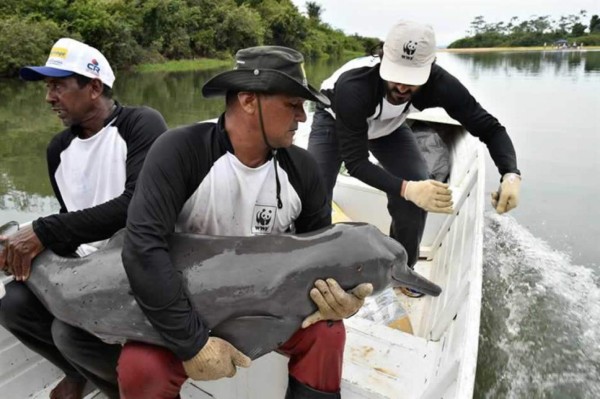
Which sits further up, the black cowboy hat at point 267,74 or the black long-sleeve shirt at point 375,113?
the black cowboy hat at point 267,74

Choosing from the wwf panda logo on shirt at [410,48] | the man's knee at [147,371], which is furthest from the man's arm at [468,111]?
the man's knee at [147,371]

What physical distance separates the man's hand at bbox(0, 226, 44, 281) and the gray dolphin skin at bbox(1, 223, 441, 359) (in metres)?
0.25

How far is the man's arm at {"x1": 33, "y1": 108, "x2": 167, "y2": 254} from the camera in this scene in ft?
7.87

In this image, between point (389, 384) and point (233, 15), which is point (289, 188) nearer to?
point (389, 384)

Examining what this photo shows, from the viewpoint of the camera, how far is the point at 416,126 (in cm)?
700

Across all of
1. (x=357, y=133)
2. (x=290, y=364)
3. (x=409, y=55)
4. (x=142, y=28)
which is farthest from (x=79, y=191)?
(x=142, y=28)

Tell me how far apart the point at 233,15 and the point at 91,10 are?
17194mm

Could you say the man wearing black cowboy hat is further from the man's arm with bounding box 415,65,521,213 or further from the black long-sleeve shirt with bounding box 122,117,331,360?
the man's arm with bounding box 415,65,521,213

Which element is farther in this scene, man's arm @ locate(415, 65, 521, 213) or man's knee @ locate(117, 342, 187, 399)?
man's arm @ locate(415, 65, 521, 213)

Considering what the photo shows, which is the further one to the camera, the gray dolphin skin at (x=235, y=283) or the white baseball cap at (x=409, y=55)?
the white baseball cap at (x=409, y=55)

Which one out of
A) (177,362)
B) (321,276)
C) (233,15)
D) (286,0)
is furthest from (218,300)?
(286,0)

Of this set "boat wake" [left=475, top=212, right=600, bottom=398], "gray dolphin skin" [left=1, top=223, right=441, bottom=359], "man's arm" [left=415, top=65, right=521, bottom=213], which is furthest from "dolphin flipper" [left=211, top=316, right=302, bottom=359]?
"boat wake" [left=475, top=212, right=600, bottom=398]

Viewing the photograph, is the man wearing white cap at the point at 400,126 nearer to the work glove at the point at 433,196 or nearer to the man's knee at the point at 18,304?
the work glove at the point at 433,196

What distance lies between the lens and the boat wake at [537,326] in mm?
4094
